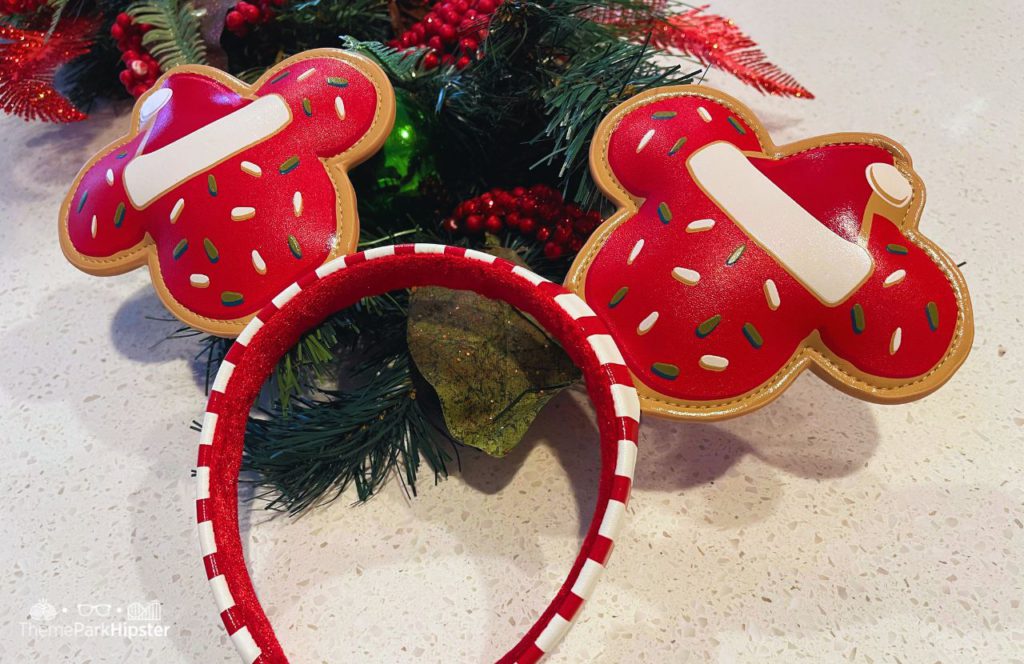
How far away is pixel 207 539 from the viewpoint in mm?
453

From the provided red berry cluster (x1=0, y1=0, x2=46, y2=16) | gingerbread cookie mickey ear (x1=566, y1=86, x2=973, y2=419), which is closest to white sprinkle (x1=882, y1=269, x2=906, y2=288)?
gingerbread cookie mickey ear (x1=566, y1=86, x2=973, y2=419)

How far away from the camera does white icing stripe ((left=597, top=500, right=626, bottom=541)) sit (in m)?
0.42

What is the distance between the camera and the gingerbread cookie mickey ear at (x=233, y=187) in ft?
1.64

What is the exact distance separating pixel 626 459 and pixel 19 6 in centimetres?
78

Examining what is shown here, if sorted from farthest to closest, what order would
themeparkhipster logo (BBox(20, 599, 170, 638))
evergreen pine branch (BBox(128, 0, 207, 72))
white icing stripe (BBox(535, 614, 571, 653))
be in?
evergreen pine branch (BBox(128, 0, 207, 72))
themeparkhipster logo (BBox(20, 599, 170, 638))
white icing stripe (BBox(535, 614, 571, 653))

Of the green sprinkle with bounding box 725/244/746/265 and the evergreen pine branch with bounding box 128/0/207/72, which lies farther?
the evergreen pine branch with bounding box 128/0/207/72

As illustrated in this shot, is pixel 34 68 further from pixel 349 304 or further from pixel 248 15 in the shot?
pixel 349 304

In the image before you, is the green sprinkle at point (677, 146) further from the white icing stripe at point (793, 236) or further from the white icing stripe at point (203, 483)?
the white icing stripe at point (203, 483)

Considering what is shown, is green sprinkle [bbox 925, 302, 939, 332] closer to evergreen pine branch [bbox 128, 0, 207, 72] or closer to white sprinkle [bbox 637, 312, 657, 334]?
white sprinkle [bbox 637, 312, 657, 334]

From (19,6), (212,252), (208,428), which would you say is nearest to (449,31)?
(212,252)

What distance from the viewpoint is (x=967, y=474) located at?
548mm

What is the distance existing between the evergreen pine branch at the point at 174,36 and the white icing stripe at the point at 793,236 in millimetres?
492

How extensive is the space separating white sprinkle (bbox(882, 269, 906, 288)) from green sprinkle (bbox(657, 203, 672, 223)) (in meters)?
0.14

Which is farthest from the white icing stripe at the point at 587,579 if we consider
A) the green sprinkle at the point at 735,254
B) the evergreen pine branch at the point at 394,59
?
the evergreen pine branch at the point at 394,59
